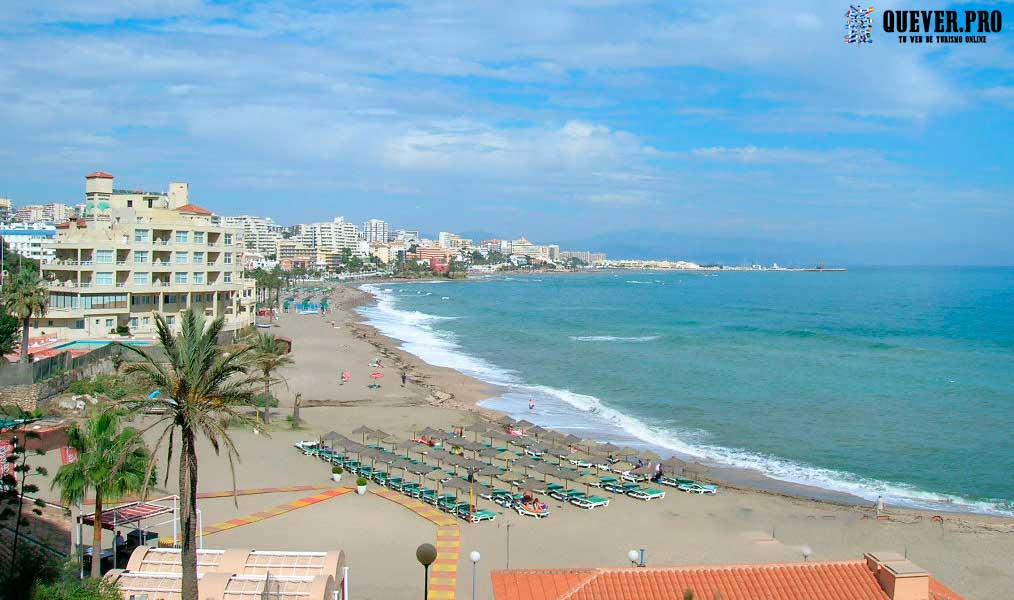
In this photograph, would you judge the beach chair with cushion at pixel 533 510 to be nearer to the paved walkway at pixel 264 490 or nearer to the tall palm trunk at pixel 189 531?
the paved walkway at pixel 264 490

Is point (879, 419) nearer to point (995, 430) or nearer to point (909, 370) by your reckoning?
point (995, 430)

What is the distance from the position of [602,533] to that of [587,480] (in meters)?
4.53

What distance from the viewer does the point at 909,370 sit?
49438 millimetres

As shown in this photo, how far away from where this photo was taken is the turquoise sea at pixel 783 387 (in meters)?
27.6

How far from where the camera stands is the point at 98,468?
42.2 ft

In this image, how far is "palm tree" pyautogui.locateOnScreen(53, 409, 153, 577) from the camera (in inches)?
506

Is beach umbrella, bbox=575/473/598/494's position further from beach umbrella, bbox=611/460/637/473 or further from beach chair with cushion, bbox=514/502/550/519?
beach chair with cushion, bbox=514/502/550/519

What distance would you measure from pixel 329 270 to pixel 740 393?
162 m

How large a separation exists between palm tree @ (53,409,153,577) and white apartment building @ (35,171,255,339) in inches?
999

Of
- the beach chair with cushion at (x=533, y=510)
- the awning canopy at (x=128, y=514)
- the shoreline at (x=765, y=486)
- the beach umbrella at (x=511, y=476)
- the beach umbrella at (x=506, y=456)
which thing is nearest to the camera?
the awning canopy at (x=128, y=514)

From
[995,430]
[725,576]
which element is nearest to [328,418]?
[725,576]

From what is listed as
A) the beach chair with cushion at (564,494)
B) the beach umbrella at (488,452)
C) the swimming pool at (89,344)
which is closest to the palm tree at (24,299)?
the swimming pool at (89,344)

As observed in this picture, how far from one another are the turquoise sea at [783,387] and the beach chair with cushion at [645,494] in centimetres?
563

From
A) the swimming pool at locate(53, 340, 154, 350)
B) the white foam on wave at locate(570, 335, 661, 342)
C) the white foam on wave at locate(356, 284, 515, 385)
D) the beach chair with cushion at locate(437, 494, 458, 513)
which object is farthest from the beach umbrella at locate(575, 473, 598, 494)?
the white foam on wave at locate(570, 335, 661, 342)
